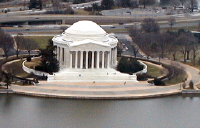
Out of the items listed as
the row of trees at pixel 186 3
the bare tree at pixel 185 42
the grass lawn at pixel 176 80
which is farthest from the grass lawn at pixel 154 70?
the row of trees at pixel 186 3

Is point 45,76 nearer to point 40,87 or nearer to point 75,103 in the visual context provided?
point 40,87

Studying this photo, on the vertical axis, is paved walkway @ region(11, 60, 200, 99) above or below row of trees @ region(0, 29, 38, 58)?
below

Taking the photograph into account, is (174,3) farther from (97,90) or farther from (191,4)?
(97,90)

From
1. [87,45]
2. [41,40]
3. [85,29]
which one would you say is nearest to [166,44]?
[85,29]

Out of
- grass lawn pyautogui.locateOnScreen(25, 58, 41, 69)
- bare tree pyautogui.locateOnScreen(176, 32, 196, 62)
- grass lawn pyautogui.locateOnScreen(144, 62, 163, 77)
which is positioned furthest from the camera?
bare tree pyautogui.locateOnScreen(176, 32, 196, 62)

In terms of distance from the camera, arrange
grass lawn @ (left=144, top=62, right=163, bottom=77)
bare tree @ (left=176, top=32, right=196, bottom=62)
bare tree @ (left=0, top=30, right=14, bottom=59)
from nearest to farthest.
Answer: grass lawn @ (left=144, top=62, right=163, bottom=77) → bare tree @ (left=0, top=30, right=14, bottom=59) → bare tree @ (left=176, top=32, right=196, bottom=62)

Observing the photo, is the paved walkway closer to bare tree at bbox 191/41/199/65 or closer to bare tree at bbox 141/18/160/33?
bare tree at bbox 191/41/199/65

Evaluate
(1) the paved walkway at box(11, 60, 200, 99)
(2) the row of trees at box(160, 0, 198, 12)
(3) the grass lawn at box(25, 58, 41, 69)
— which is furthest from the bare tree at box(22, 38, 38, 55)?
(2) the row of trees at box(160, 0, 198, 12)
